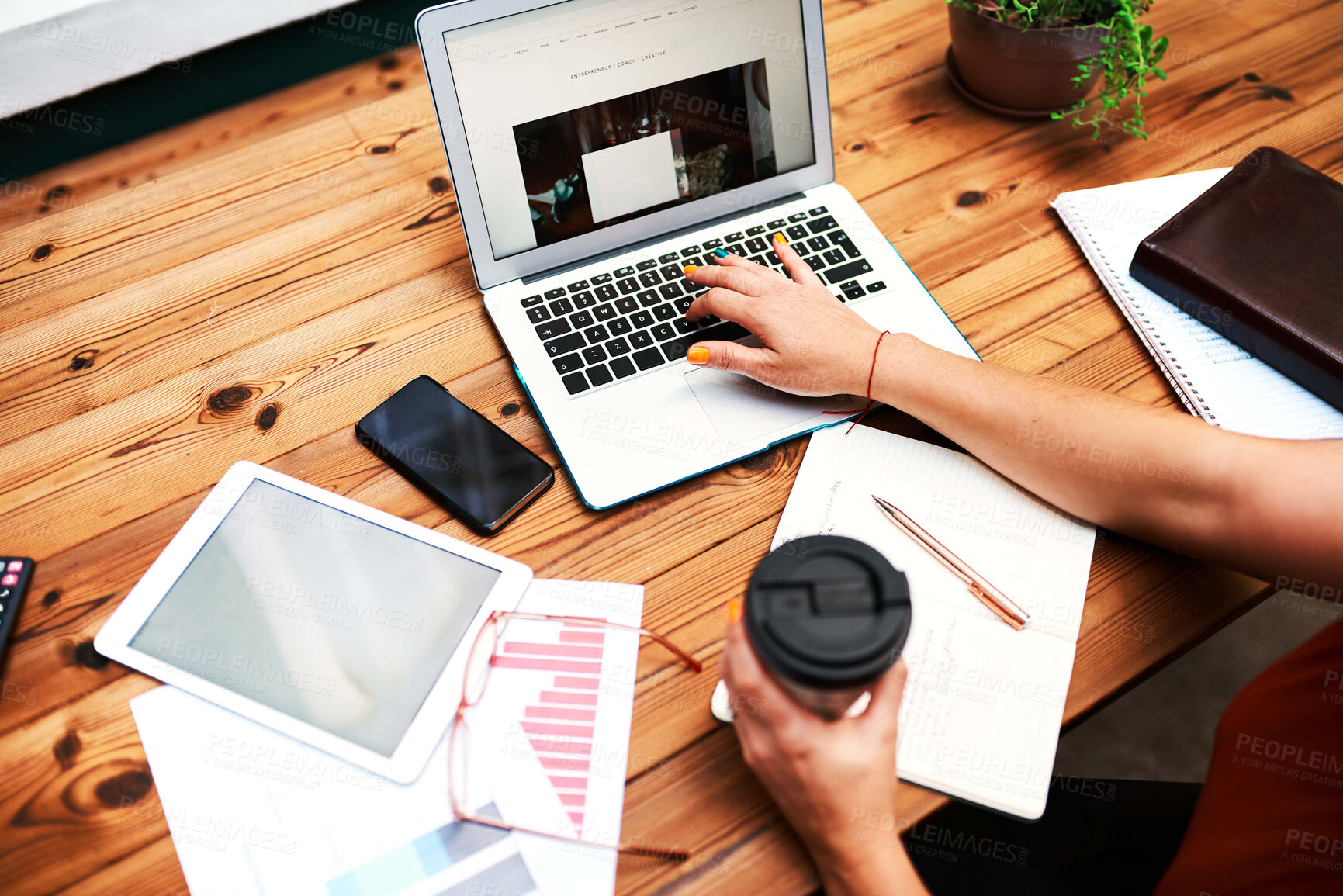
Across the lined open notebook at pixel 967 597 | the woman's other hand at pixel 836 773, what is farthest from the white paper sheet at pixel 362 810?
the lined open notebook at pixel 967 597

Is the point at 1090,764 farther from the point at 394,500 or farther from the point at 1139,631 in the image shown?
the point at 394,500

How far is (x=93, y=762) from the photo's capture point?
2.12 ft

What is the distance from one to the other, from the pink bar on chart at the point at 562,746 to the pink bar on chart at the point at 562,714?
2 cm

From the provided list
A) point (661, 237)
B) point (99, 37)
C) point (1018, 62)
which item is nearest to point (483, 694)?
point (661, 237)

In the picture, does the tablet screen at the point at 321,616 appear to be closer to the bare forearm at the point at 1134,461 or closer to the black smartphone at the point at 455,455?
the black smartphone at the point at 455,455

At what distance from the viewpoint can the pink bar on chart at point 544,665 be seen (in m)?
0.68

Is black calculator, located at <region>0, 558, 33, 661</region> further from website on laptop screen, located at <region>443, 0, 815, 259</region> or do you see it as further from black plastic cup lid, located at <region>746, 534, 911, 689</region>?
black plastic cup lid, located at <region>746, 534, 911, 689</region>

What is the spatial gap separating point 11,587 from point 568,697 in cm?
50

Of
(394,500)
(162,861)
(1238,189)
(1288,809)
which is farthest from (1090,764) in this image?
(162,861)

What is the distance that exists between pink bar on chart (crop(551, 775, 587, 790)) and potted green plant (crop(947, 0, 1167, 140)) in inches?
35.8

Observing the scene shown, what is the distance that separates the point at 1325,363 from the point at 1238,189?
220 mm

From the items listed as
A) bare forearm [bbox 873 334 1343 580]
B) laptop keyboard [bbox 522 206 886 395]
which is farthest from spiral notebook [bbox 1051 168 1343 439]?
laptop keyboard [bbox 522 206 886 395]

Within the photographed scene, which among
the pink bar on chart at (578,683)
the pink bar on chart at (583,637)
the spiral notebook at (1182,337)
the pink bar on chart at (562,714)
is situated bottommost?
the pink bar on chart at (562,714)

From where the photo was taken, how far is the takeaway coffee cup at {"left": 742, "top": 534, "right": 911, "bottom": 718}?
1.58ft
